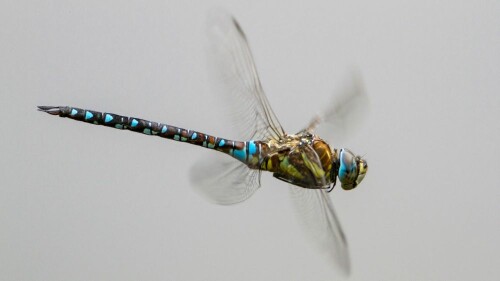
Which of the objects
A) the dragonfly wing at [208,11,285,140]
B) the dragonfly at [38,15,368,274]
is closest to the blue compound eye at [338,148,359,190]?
the dragonfly at [38,15,368,274]

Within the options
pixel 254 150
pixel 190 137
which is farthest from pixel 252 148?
pixel 190 137

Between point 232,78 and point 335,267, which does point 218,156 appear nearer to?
point 232,78

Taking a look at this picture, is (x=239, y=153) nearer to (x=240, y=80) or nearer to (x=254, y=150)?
(x=254, y=150)

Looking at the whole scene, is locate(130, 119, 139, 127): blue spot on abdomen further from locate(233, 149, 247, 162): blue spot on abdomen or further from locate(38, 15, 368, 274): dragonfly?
locate(233, 149, 247, 162): blue spot on abdomen

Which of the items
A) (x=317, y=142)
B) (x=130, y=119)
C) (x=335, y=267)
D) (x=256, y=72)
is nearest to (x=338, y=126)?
(x=317, y=142)

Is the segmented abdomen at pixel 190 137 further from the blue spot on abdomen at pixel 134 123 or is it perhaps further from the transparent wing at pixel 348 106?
the transparent wing at pixel 348 106

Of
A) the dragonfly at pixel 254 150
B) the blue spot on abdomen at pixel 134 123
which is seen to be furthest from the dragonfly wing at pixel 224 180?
the blue spot on abdomen at pixel 134 123
